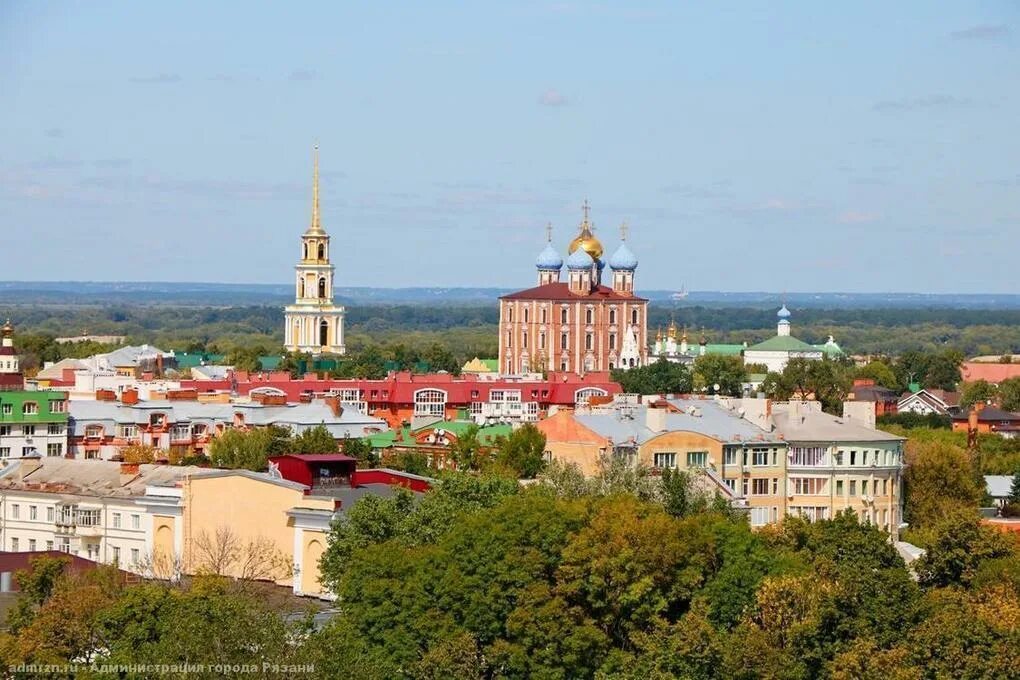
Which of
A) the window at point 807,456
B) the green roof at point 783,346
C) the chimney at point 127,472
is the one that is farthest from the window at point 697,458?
the green roof at point 783,346

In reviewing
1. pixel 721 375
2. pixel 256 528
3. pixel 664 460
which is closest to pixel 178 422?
pixel 664 460

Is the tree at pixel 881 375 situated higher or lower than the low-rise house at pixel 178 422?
lower

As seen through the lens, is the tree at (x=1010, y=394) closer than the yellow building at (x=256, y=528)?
No

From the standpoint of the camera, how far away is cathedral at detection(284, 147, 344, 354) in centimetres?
16862

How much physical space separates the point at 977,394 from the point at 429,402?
30945 mm

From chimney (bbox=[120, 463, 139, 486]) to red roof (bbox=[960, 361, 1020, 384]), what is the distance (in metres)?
93.6

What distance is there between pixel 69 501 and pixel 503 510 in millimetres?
14533

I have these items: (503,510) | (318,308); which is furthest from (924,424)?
(318,308)

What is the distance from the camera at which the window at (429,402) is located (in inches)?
4171

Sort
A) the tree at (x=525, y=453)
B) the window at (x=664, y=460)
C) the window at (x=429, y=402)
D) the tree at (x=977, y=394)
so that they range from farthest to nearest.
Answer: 1. the tree at (x=977, y=394)
2. the window at (x=429, y=402)
3. the tree at (x=525, y=453)
4. the window at (x=664, y=460)

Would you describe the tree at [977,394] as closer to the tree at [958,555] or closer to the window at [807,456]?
the window at [807,456]

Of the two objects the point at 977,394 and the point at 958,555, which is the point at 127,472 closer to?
the point at 958,555

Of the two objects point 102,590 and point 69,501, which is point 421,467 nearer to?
point 69,501

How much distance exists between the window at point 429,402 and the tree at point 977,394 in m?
24.4
